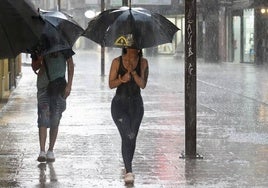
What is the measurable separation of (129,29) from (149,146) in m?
2.92

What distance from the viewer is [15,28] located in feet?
18.5

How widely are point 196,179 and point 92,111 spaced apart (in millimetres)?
6942

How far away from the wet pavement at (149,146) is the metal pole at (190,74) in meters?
0.26

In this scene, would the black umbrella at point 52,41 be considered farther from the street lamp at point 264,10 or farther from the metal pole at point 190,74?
the street lamp at point 264,10

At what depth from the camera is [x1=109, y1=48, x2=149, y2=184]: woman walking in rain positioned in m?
7.48

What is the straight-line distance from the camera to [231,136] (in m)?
11.0

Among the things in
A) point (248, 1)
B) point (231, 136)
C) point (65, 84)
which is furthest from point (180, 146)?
point (248, 1)

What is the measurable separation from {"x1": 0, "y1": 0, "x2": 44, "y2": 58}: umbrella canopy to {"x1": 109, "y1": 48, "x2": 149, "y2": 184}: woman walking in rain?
5.62 ft

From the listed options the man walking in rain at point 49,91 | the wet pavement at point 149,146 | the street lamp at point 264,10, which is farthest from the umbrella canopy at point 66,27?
the street lamp at point 264,10

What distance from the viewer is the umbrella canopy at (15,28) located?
5.56m

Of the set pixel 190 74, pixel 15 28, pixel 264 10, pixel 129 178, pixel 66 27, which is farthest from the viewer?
pixel 264 10

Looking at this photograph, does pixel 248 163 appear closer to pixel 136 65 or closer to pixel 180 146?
pixel 180 146

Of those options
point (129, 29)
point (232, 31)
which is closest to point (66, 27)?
→ point (129, 29)

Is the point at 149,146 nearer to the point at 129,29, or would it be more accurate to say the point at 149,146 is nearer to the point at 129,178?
the point at 129,178
